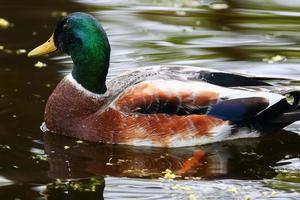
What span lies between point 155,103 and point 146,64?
7.29 feet

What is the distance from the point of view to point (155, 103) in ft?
27.6

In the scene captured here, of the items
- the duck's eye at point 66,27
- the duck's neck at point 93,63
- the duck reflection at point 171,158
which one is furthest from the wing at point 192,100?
the duck's eye at point 66,27

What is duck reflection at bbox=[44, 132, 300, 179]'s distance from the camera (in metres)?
7.81

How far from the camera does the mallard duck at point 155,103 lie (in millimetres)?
8414

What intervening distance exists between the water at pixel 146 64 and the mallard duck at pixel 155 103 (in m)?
0.12

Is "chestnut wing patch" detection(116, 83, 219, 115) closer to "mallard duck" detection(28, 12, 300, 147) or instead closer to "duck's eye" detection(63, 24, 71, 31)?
"mallard duck" detection(28, 12, 300, 147)

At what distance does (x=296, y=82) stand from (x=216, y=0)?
13.0 ft

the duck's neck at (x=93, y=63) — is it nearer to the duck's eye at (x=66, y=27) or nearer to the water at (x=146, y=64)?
the duck's eye at (x=66, y=27)

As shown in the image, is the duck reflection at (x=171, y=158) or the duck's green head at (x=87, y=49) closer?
the duck reflection at (x=171, y=158)

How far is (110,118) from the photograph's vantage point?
850 centimetres

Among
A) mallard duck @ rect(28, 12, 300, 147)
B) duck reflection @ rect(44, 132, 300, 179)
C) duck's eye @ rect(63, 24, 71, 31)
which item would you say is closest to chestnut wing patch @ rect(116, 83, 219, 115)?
mallard duck @ rect(28, 12, 300, 147)

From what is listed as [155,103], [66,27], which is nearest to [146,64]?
[66,27]

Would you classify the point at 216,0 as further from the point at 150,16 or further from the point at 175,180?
the point at 175,180

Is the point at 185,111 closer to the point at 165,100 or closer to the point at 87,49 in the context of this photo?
the point at 165,100
